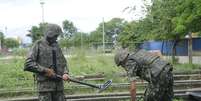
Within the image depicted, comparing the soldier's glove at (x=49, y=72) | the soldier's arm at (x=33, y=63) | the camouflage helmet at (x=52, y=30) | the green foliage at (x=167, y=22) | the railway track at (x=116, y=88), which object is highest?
the green foliage at (x=167, y=22)

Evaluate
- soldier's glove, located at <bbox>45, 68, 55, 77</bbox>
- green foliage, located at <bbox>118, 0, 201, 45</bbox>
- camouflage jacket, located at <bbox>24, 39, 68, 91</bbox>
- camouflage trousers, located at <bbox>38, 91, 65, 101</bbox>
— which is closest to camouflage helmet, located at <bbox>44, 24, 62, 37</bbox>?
camouflage jacket, located at <bbox>24, 39, 68, 91</bbox>

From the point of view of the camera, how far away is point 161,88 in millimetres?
7086

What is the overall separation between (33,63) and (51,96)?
0.63 metres

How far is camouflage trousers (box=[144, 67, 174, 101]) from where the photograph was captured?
23.2ft

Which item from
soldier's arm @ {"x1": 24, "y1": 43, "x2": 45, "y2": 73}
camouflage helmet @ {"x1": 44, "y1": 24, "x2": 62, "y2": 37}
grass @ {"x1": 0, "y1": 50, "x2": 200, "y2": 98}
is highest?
camouflage helmet @ {"x1": 44, "y1": 24, "x2": 62, "y2": 37}

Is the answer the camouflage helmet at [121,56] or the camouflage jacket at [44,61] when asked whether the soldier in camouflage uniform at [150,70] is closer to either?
the camouflage helmet at [121,56]

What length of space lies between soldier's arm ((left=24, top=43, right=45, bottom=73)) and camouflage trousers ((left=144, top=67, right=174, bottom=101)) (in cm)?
166

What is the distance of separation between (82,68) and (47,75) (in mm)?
16160

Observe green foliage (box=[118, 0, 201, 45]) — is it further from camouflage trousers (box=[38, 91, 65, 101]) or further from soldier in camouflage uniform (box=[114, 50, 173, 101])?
camouflage trousers (box=[38, 91, 65, 101])

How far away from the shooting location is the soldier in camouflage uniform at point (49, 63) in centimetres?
739

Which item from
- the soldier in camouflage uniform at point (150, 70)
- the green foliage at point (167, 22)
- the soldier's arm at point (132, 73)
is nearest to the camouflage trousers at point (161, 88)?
the soldier in camouflage uniform at point (150, 70)

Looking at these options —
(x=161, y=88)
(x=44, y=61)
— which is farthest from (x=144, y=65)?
(x=44, y=61)

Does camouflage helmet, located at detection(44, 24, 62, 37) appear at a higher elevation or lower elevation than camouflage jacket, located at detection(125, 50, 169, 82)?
higher

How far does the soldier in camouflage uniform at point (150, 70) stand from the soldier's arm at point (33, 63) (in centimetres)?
119
